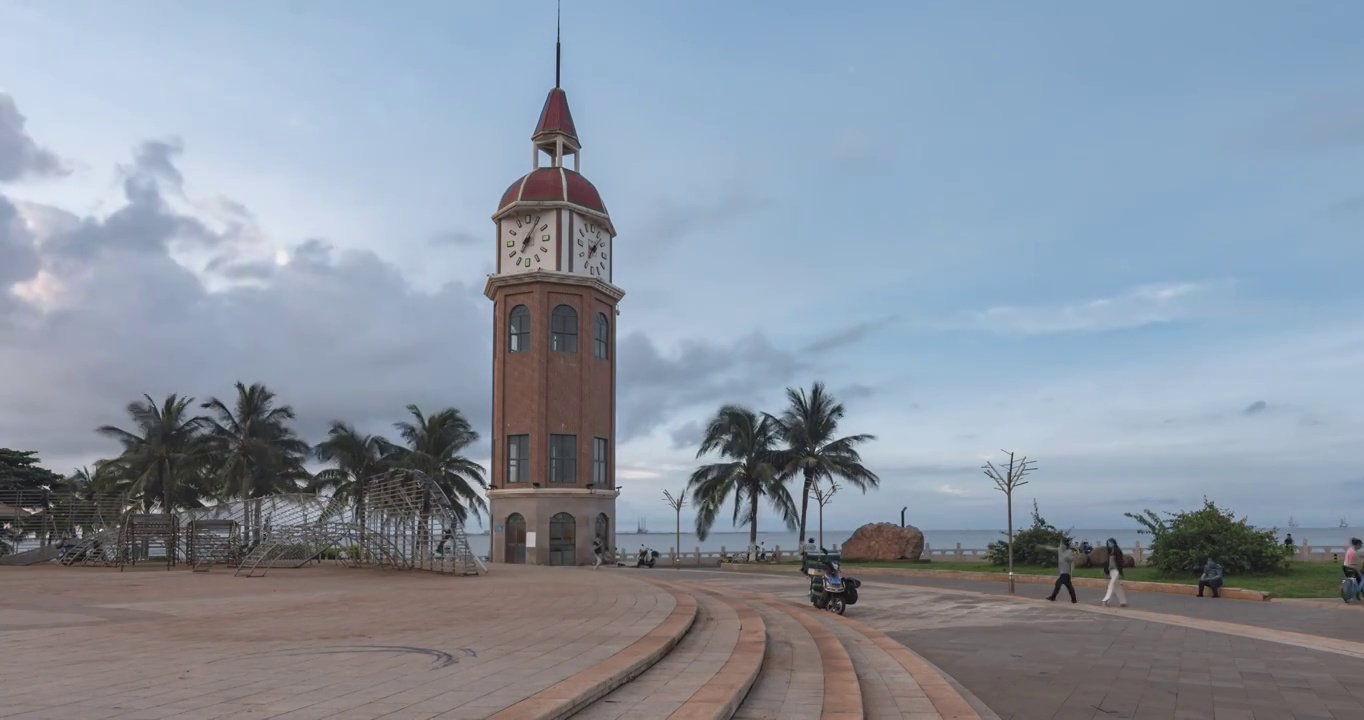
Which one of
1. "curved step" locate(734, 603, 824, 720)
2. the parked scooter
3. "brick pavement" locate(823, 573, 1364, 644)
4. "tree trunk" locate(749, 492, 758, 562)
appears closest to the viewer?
"curved step" locate(734, 603, 824, 720)

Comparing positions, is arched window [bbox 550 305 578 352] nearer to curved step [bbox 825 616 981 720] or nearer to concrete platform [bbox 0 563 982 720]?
concrete platform [bbox 0 563 982 720]

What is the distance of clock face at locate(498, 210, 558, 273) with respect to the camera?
136ft

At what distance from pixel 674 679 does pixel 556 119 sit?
39.3 m

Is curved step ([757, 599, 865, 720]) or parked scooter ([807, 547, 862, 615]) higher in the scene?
curved step ([757, 599, 865, 720])

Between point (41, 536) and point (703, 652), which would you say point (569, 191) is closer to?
point (41, 536)

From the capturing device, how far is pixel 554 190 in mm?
Answer: 41969

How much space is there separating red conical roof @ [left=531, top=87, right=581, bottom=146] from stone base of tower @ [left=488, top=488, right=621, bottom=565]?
54.5ft

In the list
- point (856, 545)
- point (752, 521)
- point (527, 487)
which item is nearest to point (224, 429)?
point (527, 487)

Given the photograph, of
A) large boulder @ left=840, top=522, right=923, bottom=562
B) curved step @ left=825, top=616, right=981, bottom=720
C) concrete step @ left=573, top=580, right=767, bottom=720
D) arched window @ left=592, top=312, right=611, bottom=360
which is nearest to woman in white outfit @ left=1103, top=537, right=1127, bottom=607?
curved step @ left=825, top=616, right=981, bottom=720

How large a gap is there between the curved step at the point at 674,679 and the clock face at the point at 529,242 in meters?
29.4

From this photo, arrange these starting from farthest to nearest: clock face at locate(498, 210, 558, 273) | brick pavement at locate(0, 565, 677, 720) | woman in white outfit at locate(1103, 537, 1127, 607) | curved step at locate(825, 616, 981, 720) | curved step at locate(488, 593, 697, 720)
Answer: clock face at locate(498, 210, 558, 273)
woman in white outfit at locate(1103, 537, 1127, 607)
curved step at locate(825, 616, 981, 720)
brick pavement at locate(0, 565, 677, 720)
curved step at locate(488, 593, 697, 720)

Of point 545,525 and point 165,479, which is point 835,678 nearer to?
point 545,525

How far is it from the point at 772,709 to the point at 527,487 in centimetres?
3287

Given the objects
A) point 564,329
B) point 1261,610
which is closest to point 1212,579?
point 1261,610
